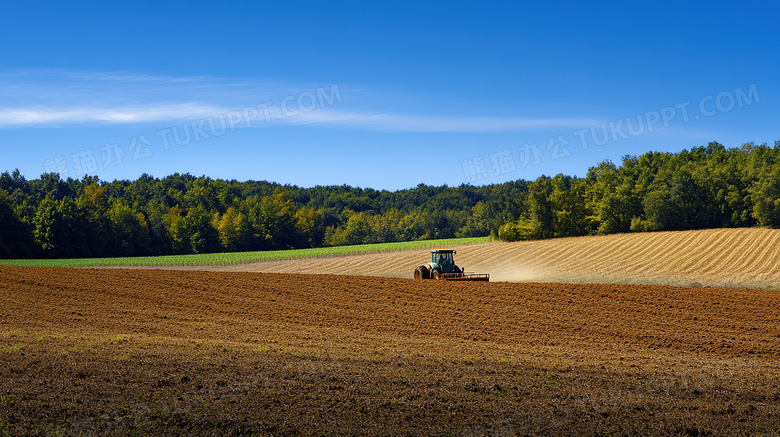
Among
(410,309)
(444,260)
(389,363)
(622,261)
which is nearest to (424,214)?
(622,261)

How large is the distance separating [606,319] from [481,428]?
12302 millimetres

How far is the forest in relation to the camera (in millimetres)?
66312

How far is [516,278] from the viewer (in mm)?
36844

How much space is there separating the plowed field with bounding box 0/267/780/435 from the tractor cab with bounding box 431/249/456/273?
7.24 meters

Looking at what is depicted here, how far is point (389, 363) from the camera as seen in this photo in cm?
1098

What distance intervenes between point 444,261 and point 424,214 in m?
99.8

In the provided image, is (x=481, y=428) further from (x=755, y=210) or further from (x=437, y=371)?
(x=755, y=210)

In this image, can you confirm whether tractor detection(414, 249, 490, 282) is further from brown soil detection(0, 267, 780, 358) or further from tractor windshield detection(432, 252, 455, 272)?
brown soil detection(0, 267, 780, 358)

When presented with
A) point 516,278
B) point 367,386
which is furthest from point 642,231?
point 367,386

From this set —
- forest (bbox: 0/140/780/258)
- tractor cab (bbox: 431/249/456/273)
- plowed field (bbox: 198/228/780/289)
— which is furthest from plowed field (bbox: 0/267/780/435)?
forest (bbox: 0/140/780/258)

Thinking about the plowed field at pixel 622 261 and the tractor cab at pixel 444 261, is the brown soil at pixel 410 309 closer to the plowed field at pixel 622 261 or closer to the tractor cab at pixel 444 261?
the tractor cab at pixel 444 261

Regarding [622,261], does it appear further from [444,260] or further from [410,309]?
[410,309]

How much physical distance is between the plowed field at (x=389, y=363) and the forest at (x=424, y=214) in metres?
50.0

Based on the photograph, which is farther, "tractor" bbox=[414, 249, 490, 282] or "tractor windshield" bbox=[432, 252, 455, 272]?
"tractor windshield" bbox=[432, 252, 455, 272]
